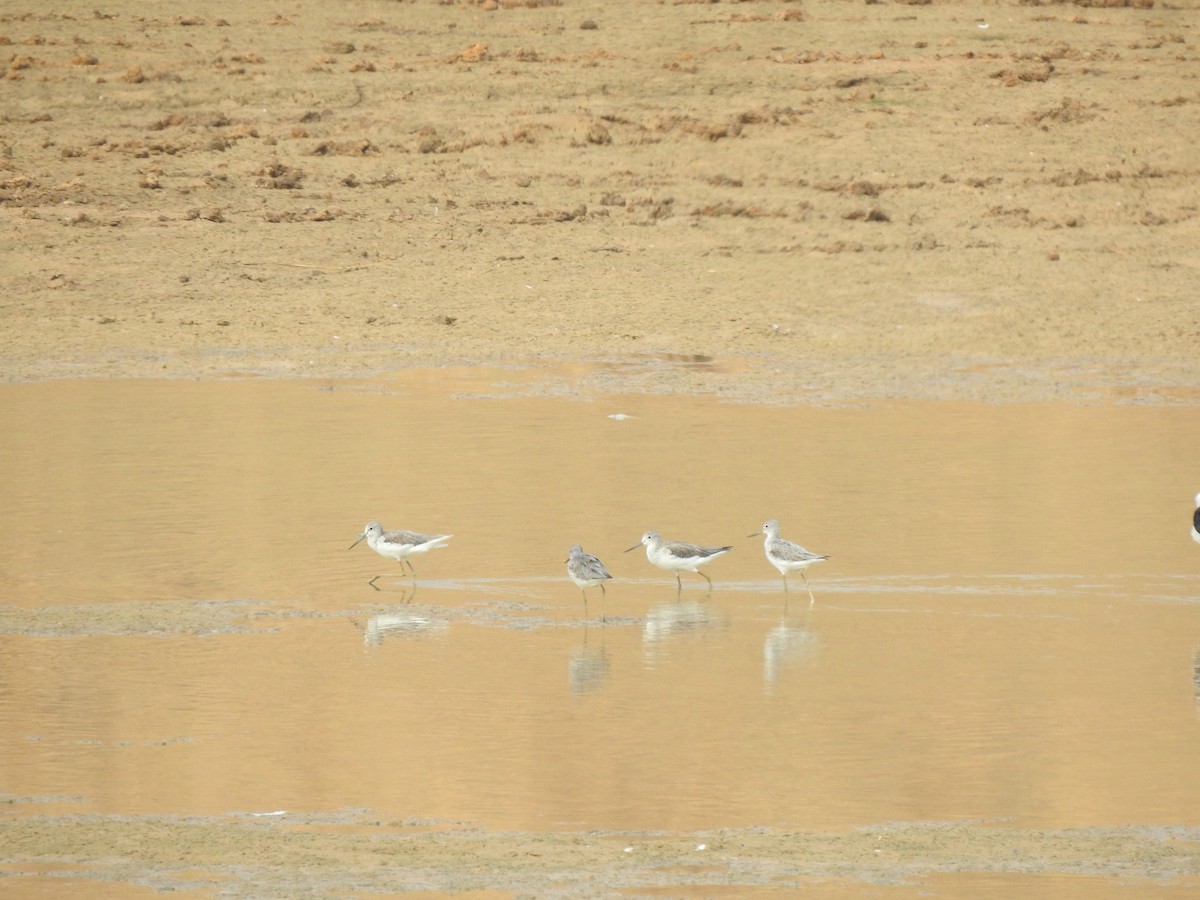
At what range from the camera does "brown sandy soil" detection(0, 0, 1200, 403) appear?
19.5 m

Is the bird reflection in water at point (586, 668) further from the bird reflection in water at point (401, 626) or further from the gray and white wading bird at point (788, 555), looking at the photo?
the gray and white wading bird at point (788, 555)

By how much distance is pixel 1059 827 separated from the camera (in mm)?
7262

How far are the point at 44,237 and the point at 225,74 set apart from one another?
17.9 ft

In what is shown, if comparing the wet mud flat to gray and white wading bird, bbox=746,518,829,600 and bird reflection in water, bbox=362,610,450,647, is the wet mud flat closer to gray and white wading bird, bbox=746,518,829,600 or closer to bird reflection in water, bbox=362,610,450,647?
bird reflection in water, bbox=362,610,450,647

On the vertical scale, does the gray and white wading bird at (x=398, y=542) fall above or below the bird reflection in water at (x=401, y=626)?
above

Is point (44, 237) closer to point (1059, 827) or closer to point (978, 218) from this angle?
point (978, 218)

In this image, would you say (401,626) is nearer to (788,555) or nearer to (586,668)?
(586,668)


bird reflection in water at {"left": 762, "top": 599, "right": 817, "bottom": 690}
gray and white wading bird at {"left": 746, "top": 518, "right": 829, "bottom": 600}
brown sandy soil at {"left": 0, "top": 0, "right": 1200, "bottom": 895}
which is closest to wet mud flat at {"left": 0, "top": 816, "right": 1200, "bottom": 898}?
bird reflection in water at {"left": 762, "top": 599, "right": 817, "bottom": 690}

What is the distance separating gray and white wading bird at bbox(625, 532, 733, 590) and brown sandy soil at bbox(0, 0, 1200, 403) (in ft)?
19.6

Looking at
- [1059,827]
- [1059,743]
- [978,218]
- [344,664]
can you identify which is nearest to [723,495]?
[344,664]

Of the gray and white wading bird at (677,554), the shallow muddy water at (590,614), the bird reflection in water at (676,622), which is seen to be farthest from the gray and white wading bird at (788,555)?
the bird reflection in water at (676,622)

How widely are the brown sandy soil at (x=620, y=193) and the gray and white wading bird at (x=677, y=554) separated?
19.6 feet

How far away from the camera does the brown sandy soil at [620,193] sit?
19.5 meters

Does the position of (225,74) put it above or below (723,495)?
above
